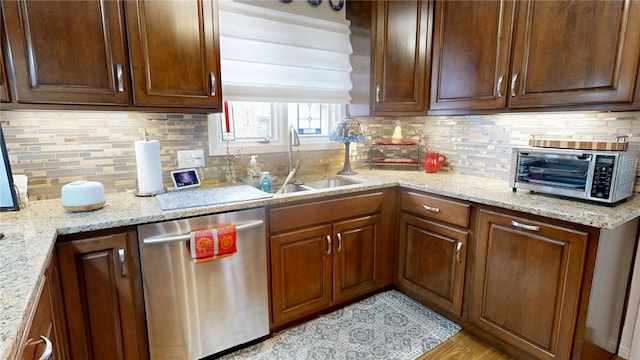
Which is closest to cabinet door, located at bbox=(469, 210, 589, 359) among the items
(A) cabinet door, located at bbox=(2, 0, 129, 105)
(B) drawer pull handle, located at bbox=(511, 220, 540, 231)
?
(B) drawer pull handle, located at bbox=(511, 220, 540, 231)

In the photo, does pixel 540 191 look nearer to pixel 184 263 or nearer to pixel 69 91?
pixel 184 263

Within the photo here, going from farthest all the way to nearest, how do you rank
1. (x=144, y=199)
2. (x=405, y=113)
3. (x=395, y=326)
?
(x=405, y=113) → (x=395, y=326) → (x=144, y=199)

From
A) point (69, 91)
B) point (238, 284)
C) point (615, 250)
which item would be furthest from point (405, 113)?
point (69, 91)

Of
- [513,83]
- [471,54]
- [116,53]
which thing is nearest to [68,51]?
[116,53]

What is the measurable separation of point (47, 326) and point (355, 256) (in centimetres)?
163

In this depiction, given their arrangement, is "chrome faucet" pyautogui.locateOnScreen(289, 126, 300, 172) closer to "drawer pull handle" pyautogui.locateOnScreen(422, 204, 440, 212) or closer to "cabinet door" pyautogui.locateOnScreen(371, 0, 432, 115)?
"cabinet door" pyautogui.locateOnScreen(371, 0, 432, 115)

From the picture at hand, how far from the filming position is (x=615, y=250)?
5.32 feet

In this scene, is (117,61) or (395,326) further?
(395,326)

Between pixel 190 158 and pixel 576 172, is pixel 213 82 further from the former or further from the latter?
pixel 576 172

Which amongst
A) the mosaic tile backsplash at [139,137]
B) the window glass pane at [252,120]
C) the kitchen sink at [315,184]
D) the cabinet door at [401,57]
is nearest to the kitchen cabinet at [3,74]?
the mosaic tile backsplash at [139,137]

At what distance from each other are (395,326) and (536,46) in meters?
1.82

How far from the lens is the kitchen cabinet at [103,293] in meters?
1.41

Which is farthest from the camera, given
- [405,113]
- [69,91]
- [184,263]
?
[405,113]

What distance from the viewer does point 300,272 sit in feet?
6.75
